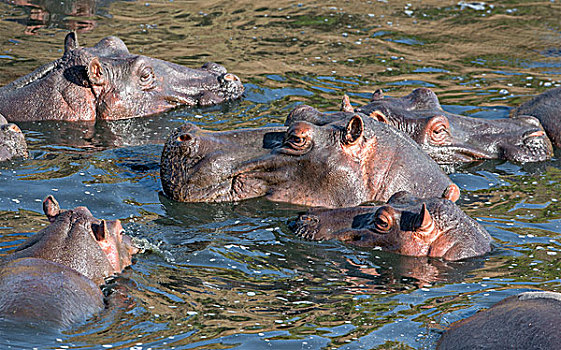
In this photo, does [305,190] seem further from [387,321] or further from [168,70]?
[168,70]

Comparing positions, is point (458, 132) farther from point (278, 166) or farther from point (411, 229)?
point (411, 229)

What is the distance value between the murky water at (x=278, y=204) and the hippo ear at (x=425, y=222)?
315 mm

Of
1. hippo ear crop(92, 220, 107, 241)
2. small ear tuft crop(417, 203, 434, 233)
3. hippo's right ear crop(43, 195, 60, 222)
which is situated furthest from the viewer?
small ear tuft crop(417, 203, 434, 233)

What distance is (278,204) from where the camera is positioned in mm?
9047

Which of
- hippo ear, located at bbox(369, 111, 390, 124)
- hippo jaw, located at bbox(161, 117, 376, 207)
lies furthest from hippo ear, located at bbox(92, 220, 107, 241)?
hippo ear, located at bbox(369, 111, 390, 124)

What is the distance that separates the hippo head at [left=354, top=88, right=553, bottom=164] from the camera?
35.5 ft

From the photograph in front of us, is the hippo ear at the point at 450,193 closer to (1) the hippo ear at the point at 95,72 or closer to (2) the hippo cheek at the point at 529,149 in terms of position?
(2) the hippo cheek at the point at 529,149

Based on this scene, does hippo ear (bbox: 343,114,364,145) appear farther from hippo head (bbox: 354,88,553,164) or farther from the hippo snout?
hippo head (bbox: 354,88,553,164)

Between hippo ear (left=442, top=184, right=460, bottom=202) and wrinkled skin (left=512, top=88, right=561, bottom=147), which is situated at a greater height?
hippo ear (left=442, top=184, right=460, bottom=202)

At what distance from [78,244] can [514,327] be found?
3.17 m

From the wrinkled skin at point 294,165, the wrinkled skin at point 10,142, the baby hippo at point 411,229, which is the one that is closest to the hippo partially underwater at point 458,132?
the wrinkled skin at point 294,165

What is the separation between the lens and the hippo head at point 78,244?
6891mm

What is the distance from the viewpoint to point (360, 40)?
53.9 ft

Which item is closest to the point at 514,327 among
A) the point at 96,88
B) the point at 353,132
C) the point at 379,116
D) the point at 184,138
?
the point at 353,132
